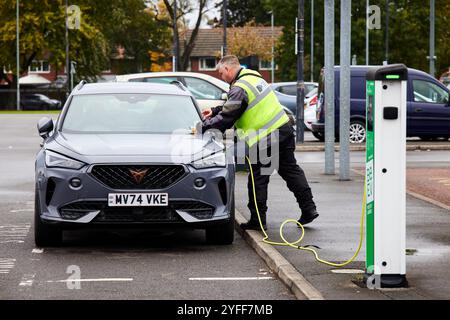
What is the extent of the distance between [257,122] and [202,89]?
58.2ft

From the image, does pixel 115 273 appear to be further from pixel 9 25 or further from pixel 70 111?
pixel 9 25

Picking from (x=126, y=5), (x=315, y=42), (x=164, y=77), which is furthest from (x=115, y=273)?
(x=126, y=5)

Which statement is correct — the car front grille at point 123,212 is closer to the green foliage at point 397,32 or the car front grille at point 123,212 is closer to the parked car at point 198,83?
the parked car at point 198,83

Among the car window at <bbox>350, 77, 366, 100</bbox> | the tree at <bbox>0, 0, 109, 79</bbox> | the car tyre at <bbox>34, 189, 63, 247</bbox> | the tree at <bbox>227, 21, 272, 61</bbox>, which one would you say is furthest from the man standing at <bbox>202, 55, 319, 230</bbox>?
the tree at <bbox>227, 21, 272, 61</bbox>

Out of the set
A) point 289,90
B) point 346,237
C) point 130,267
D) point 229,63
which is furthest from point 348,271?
point 289,90

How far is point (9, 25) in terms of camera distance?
7750 cm

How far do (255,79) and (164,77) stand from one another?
17.7 metres

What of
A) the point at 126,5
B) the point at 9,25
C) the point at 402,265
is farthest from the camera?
the point at 126,5

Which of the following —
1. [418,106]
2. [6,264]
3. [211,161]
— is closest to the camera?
[6,264]

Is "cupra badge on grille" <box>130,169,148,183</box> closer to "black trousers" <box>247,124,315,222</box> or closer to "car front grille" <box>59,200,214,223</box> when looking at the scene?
"car front grille" <box>59,200,214,223</box>

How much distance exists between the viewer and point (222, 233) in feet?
36.9

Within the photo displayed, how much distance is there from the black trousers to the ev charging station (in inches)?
135

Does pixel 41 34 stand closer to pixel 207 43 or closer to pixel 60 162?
pixel 207 43

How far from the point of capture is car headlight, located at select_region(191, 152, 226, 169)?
1089 cm
